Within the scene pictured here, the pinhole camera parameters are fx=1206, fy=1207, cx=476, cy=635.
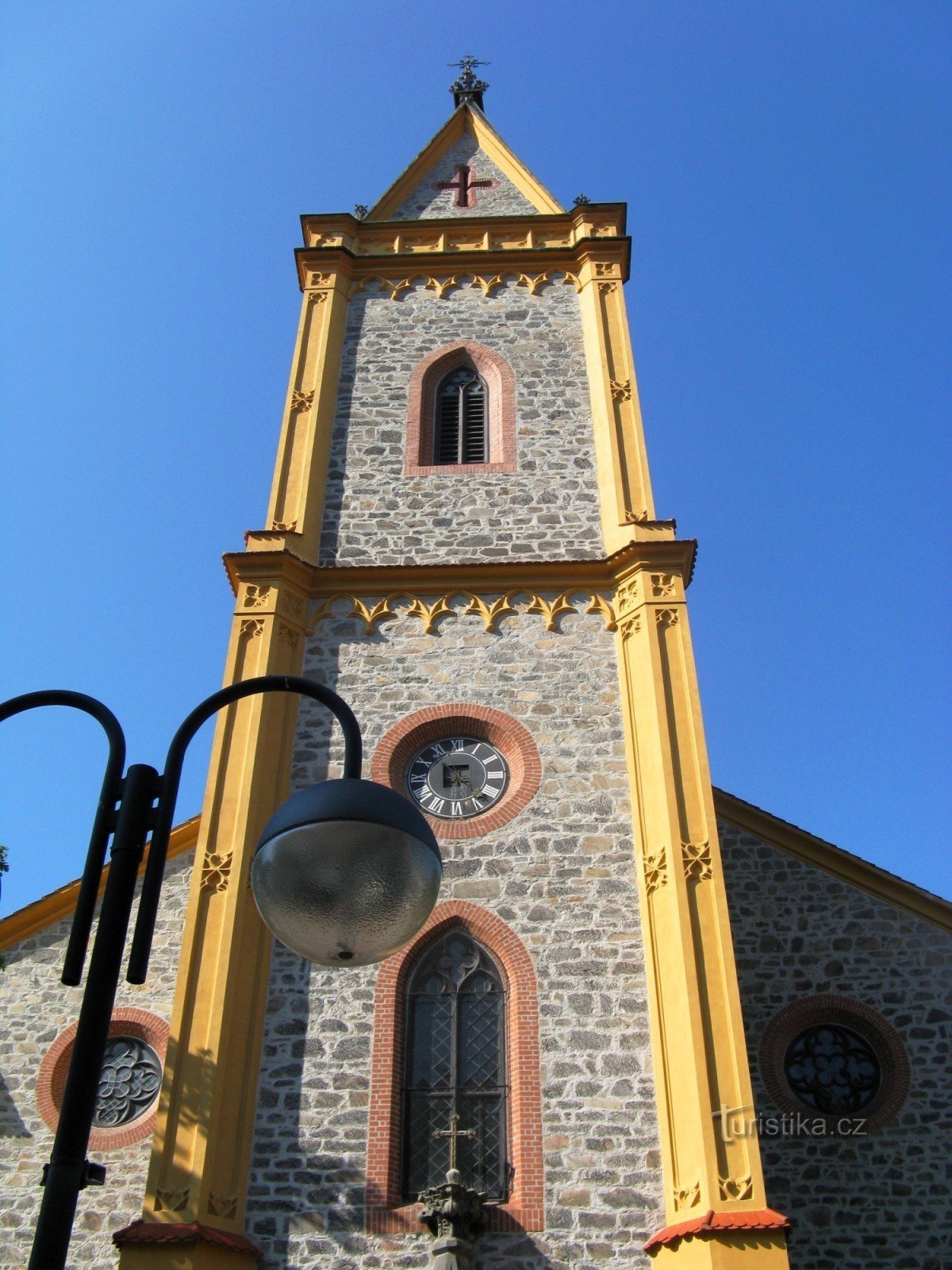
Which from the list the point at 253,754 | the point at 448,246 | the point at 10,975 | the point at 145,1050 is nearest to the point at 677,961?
the point at 253,754

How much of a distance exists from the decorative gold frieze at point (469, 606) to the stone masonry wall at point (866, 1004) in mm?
3328

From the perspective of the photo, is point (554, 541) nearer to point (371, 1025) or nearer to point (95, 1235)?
point (371, 1025)

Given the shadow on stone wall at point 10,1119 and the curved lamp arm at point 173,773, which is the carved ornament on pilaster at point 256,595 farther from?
the curved lamp arm at point 173,773

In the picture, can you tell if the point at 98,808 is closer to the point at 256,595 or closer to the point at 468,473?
the point at 256,595

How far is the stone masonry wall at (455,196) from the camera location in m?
21.5

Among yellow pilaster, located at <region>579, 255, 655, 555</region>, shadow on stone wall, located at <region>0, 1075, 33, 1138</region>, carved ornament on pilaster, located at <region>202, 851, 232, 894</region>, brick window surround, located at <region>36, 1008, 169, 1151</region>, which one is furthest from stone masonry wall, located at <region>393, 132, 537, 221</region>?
shadow on stone wall, located at <region>0, 1075, 33, 1138</region>

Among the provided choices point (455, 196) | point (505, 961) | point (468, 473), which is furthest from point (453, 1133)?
point (455, 196)

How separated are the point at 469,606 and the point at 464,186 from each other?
1108 cm

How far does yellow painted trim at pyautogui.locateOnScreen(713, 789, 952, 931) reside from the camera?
14.1m

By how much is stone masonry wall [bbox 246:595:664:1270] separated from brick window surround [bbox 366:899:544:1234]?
10 centimetres

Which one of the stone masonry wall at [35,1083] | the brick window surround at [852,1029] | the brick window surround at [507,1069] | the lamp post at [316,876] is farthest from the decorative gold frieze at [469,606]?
the lamp post at [316,876]

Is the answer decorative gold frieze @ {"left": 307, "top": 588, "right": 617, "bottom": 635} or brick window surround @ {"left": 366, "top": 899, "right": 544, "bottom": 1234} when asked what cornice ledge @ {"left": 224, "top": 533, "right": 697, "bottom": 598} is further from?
brick window surround @ {"left": 366, "top": 899, "right": 544, "bottom": 1234}

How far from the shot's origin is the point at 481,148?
23.6m

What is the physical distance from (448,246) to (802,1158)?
48.4ft
